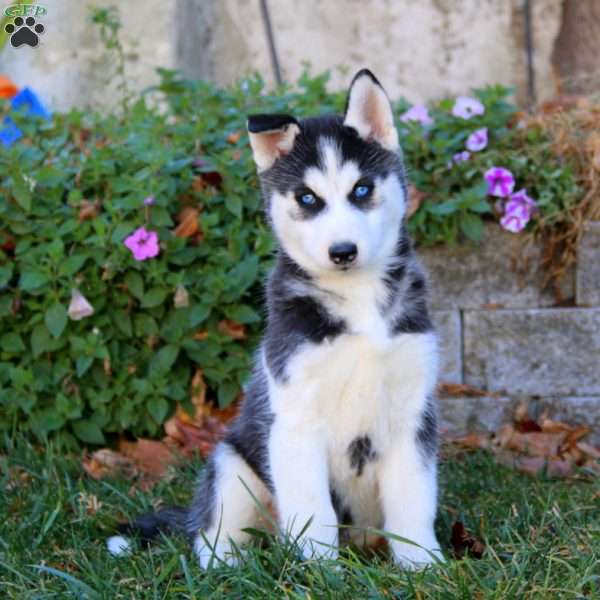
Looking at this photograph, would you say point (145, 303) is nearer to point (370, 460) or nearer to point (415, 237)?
point (415, 237)

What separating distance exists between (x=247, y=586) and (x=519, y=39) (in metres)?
5.34

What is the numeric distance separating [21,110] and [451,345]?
9.29 feet

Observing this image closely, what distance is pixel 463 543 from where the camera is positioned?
354 cm

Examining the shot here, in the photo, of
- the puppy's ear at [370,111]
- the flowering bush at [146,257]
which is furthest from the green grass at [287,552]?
the puppy's ear at [370,111]

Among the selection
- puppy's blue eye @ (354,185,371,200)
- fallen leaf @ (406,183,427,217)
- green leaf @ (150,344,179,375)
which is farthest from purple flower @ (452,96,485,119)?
puppy's blue eye @ (354,185,371,200)

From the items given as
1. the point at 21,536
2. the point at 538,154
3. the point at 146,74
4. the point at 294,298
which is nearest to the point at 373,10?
the point at 146,74

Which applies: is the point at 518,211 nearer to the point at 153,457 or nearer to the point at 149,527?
the point at 153,457

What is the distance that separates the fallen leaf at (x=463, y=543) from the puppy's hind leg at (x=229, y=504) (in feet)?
2.29

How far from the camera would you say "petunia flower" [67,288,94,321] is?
4762mm

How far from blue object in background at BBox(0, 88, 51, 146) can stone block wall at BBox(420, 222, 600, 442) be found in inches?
94.8

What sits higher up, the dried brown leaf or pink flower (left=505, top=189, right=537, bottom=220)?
pink flower (left=505, top=189, right=537, bottom=220)

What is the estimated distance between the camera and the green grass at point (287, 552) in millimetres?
2852

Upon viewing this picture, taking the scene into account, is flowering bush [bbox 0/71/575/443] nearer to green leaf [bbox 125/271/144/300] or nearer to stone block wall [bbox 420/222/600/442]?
green leaf [bbox 125/271/144/300]

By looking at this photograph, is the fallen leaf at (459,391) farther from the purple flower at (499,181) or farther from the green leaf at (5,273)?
the green leaf at (5,273)
